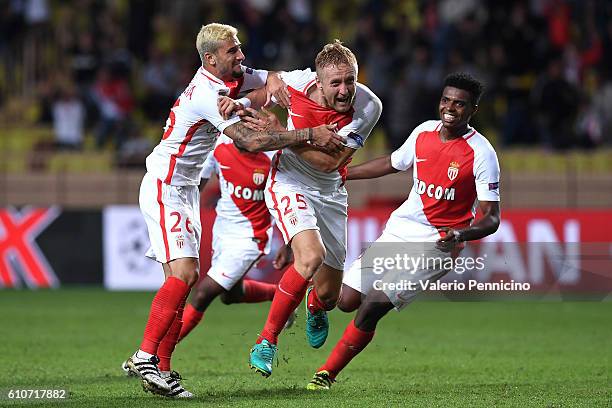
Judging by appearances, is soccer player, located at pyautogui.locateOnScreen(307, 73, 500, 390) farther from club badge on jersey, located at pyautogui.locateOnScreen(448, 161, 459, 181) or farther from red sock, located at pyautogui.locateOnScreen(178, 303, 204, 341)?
red sock, located at pyautogui.locateOnScreen(178, 303, 204, 341)

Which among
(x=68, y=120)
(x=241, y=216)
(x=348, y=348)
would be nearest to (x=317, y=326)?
(x=348, y=348)

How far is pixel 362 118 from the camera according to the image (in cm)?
807

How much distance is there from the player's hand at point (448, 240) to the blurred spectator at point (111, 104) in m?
10.8

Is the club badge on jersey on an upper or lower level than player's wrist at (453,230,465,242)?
upper

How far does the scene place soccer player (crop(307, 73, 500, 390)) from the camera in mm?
7949

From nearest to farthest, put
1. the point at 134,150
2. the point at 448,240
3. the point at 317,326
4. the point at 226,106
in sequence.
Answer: the point at 226,106 → the point at 448,240 → the point at 317,326 → the point at 134,150

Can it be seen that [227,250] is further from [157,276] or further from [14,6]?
[14,6]

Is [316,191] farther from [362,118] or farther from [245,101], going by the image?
[245,101]

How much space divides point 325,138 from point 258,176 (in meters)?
2.37

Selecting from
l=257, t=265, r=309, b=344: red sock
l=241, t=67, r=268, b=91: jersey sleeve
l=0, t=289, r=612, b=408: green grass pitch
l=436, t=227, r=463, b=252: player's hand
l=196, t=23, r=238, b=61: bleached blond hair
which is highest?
l=196, t=23, r=238, b=61: bleached blond hair

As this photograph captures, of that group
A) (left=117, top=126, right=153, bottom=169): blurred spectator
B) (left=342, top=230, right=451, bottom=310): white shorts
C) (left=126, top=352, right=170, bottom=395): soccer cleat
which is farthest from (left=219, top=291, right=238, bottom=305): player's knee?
(left=117, top=126, right=153, bottom=169): blurred spectator

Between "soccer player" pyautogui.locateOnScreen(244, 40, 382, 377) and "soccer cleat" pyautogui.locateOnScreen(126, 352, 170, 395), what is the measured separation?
1.96ft

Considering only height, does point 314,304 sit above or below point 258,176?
below

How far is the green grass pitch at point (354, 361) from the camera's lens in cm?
752
